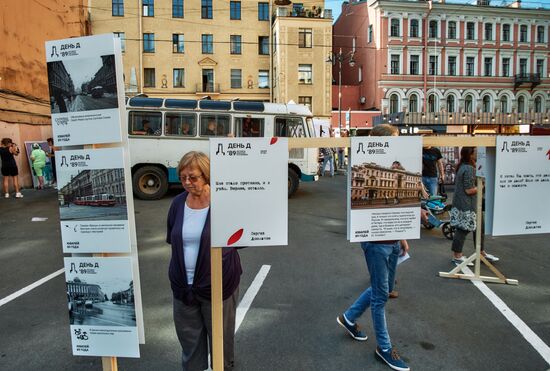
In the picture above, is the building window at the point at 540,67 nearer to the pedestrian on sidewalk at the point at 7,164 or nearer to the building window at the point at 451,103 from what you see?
the building window at the point at 451,103

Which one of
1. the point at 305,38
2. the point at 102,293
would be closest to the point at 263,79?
the point at 305,38

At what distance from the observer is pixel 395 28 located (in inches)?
1791

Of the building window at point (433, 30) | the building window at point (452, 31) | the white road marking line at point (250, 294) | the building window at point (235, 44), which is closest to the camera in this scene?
the white road marking line at point (250, 294)

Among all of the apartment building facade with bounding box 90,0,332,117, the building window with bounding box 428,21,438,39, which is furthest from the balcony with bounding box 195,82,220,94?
the building window with bounding box 428,21,438,39

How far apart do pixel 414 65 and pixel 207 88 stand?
23.7m

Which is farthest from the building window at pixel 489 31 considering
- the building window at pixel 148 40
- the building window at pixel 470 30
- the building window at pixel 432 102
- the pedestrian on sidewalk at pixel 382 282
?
the pedestrian on sidewalk at pixel 382 282

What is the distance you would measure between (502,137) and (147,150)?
11595mm

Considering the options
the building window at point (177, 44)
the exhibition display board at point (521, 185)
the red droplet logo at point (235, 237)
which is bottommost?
the red droplet logo at point (235, 237)

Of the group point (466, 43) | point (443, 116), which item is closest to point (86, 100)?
point (443, 116)

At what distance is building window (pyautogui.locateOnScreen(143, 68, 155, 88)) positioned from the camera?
132 feet

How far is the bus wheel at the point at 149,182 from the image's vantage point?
43.0ft

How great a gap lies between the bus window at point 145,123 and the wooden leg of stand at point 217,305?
1121 centimetres

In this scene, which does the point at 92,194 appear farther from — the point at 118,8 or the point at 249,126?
the point at 118,8

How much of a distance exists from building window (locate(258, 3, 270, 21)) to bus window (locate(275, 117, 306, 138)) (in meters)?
31.2
